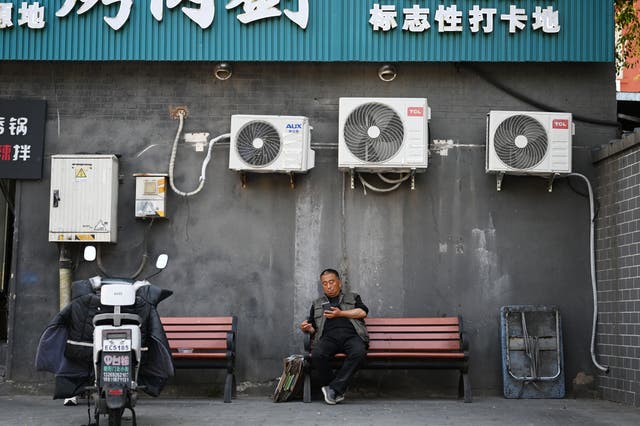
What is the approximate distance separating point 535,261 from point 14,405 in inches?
225

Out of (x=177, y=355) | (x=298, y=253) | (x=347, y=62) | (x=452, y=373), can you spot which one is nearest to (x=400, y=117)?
(x=347, y=62)

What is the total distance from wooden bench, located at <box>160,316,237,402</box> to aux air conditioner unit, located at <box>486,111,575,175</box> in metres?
3.36

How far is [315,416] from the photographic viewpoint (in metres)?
8.02

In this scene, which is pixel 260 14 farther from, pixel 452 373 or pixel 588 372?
pixel 588 372

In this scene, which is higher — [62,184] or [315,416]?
[62,184]

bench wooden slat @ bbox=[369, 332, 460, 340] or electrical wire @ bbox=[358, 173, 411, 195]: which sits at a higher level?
electrical wire @ bbox=[358, 173, 411, 195]

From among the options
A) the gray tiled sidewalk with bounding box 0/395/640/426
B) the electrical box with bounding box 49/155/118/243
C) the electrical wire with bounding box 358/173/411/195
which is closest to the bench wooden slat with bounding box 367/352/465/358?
the gray tiled sidewalk with bounding box 0/395/640/426

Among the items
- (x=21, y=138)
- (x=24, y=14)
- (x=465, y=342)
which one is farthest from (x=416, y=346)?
(x=24, y=14)

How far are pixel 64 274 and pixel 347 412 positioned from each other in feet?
12.0

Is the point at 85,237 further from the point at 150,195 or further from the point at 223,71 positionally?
the point at 223,71

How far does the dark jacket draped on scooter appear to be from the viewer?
22.8 feet

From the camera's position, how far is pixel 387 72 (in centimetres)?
1009

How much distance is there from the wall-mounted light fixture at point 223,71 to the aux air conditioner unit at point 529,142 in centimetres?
298

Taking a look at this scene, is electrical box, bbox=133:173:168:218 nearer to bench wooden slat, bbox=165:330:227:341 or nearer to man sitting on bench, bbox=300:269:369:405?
bench wooden slat, bbox=165:330:227:341
